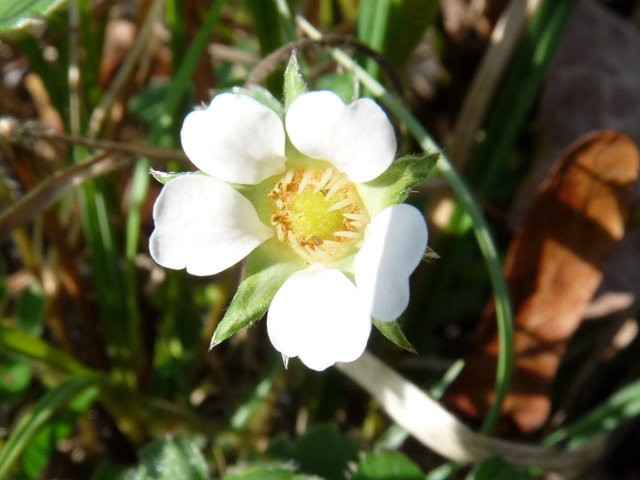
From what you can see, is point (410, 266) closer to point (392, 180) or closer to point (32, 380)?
point (392, 180)

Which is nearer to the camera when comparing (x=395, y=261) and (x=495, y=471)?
(x=395, y=261)

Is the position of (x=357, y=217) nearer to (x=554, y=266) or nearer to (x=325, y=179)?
(x=325, y=179)

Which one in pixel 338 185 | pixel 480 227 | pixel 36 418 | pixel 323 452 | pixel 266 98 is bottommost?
pixel 323 452

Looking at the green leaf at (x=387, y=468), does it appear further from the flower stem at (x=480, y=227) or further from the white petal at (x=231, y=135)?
the white petal at (x=231, y=135)

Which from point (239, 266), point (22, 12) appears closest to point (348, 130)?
point (22, 12)

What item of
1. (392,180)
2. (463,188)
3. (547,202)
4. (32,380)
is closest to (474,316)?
(547,202)

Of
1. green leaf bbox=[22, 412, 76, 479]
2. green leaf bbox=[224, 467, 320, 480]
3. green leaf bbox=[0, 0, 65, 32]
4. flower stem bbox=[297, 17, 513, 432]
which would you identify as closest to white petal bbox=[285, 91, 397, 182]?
flower stem bbox=[297, 17, 513, 432]

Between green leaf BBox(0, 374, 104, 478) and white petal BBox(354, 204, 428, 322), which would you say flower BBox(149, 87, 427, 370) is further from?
green leaf BBox(0, 374, 104, 478)
